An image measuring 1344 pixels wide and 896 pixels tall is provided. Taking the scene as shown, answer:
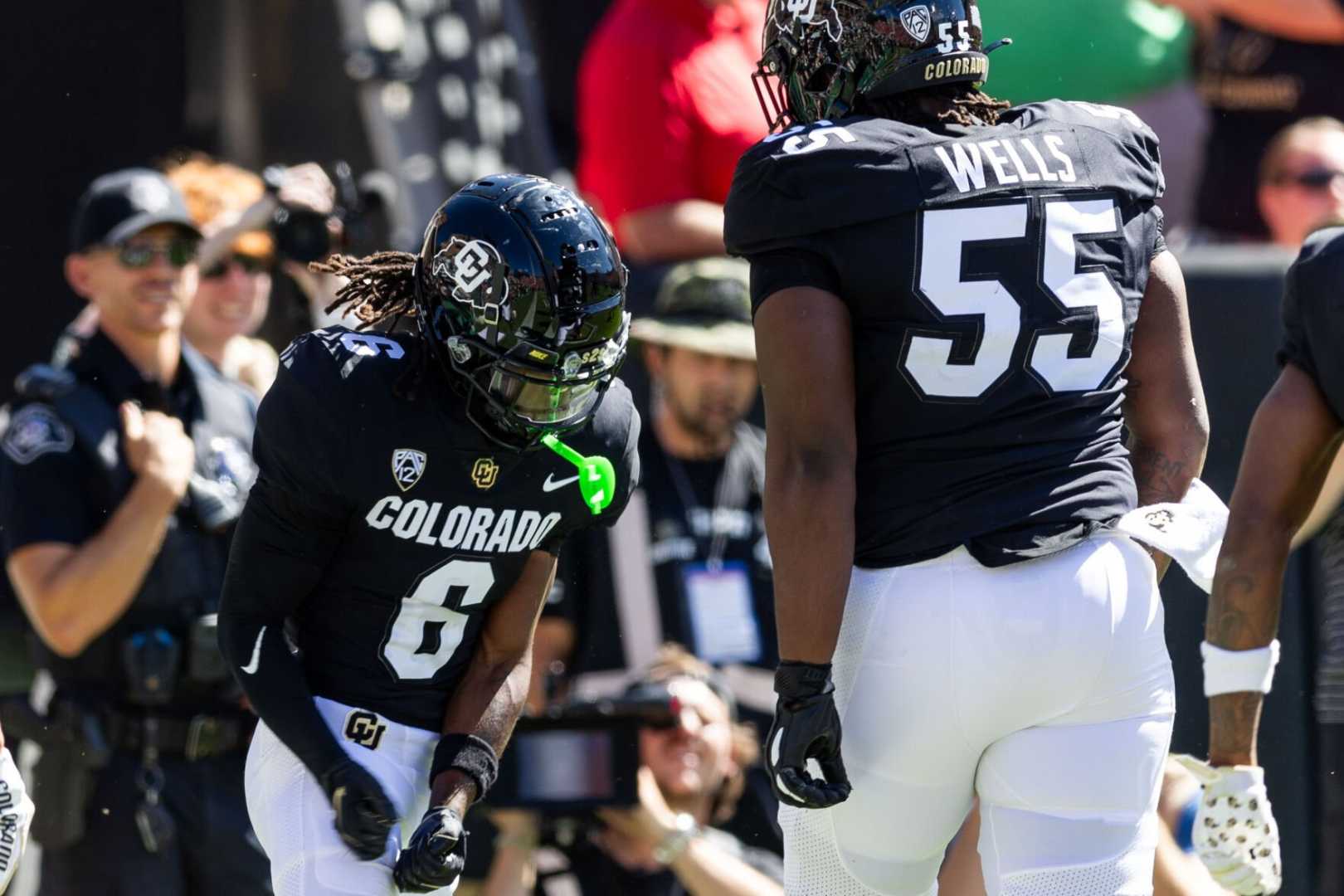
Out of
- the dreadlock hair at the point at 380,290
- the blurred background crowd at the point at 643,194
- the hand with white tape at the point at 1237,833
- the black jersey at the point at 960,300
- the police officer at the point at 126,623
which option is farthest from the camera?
the blurred background crowd at the point at 643,194

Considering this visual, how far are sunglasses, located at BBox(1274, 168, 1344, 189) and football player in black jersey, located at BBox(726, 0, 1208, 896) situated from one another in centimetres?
288

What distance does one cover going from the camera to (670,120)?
5.50 m

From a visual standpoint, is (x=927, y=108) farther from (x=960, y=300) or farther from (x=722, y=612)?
(x=722, y=612)

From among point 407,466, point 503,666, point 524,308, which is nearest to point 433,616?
point 503,666

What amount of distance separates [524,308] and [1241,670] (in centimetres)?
171

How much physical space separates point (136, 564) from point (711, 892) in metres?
1.50

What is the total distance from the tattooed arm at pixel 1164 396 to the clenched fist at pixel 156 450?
7.20 ft

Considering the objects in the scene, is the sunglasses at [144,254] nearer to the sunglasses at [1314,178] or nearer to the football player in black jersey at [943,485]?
the football player in black jersey at [943,485]

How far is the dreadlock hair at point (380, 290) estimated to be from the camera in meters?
3.30

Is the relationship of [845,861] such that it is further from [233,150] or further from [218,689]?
[233,150]

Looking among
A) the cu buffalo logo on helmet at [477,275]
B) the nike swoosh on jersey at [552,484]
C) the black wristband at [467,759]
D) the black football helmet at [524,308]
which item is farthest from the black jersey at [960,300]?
the black wristband at [467,759]

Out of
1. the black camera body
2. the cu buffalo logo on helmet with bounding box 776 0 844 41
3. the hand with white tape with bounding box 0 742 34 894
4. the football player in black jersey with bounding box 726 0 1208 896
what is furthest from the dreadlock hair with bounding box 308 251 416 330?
the black camera body

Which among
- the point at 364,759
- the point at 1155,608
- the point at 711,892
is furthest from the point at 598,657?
the point at 1155,608

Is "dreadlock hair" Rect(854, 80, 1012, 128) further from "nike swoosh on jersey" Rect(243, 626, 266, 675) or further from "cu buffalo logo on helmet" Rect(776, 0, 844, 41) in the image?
"nike swoosh on jersey" Rect(243, 626, 266, 675)
